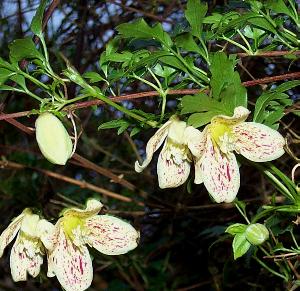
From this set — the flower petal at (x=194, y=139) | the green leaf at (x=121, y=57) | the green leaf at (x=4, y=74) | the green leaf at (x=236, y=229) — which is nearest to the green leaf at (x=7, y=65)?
the green leaf at (x=4, y=74)

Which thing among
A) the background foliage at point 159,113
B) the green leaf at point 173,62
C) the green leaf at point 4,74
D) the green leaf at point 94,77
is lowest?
the background foliage at point 159,113

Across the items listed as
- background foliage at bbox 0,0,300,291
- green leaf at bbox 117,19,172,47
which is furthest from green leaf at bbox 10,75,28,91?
green leaf at bbox 117,19,172,47

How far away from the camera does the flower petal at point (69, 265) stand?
76 centimetres

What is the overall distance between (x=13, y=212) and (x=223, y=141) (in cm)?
126

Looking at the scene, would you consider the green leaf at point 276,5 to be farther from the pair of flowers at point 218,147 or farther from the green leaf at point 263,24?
the pair of flowers at point 218,147

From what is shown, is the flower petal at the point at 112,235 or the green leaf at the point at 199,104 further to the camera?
the flower petal at the point at 112,235

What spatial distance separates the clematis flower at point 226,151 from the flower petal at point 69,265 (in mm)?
195

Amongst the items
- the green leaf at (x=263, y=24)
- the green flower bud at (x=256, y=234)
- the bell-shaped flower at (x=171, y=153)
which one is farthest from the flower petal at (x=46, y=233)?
the green leaf at (x=263, y=24)

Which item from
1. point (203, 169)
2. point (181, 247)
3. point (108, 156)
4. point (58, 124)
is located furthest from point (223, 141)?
point (181, 247)

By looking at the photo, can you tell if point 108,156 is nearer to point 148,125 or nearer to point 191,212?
point 191,212

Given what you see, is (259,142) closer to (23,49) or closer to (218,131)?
(218,131)

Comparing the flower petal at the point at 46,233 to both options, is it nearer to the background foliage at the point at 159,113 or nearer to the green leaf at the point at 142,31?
the background foliage at the point at 159,113

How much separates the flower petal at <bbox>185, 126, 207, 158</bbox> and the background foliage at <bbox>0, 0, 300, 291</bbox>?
0.03 ft

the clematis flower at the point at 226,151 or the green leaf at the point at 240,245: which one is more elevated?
the clematis flower at the point at 226,151
